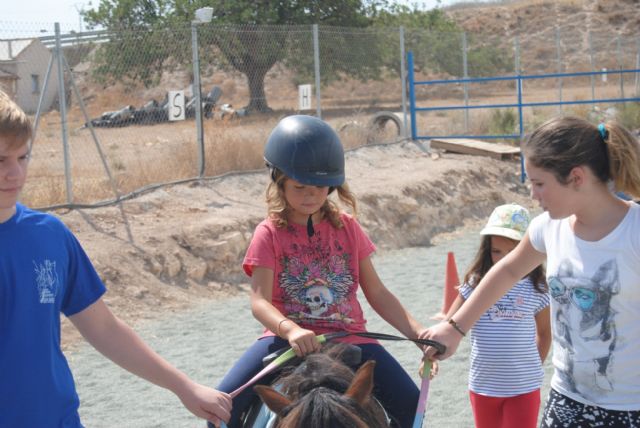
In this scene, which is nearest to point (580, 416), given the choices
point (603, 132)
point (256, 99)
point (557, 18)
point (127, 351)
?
point (603, 132)

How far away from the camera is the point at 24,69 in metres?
10.8

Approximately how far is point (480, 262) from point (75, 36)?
7220 mm

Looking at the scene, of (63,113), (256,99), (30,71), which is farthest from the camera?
(256,99)

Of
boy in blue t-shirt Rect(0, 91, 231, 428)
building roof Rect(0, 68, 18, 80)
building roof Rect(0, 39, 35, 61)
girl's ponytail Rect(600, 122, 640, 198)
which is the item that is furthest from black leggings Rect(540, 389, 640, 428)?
building roof Rect(0, 39, 35, 61)

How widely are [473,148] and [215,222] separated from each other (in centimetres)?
805

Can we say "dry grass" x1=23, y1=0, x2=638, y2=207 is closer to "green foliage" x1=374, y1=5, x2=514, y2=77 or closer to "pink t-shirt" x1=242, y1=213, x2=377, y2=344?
"green foliage" x1=374, y1=5, x2=514, y2=77

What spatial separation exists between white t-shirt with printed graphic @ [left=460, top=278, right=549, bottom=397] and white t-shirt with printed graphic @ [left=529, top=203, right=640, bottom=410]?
935 millimetres

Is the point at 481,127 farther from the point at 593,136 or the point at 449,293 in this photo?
the point at 593,136

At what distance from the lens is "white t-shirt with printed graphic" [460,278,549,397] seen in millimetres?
3613

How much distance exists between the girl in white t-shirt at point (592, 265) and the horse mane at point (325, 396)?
0.67m

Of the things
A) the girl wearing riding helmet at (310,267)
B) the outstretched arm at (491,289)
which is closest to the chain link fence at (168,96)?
the girl wearing riding helmet at (310,267)

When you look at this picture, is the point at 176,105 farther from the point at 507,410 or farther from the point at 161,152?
the point at 507,410

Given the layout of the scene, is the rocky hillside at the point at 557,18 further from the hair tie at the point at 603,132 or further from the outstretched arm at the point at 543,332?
the hair tie at the point at 603,132

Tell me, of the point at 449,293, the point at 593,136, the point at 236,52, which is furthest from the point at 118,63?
the point at 593,136
